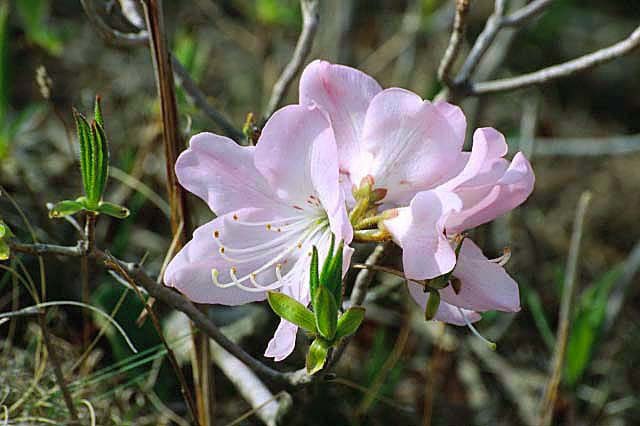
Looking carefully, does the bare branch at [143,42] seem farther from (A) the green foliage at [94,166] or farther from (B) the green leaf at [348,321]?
(B) the green leaf at [348,321]

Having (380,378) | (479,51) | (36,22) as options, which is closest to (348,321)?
(479,51)

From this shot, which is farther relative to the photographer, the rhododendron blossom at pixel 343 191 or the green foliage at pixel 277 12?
the green foliage at pixel 277 12

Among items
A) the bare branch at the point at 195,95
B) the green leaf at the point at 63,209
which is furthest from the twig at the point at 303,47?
the green leaf at the point at 63,209

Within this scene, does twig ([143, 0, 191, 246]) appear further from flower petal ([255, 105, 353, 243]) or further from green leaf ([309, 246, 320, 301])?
green leaf ([309, 246, 320, 301])

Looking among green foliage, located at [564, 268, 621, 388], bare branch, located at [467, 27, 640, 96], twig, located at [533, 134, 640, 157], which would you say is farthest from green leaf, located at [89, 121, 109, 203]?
twig, located at [533, 134, 640, 157]

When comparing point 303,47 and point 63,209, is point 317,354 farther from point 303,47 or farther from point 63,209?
point 303,47

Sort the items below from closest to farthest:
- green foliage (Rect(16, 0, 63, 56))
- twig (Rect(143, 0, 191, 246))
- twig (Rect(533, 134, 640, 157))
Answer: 1. twig (Rect(143, 0, 191, 246))
2. green foliage (Rect(16, 0, 63, 56))
3. twig (Rect(533, 134, 640, 157))
